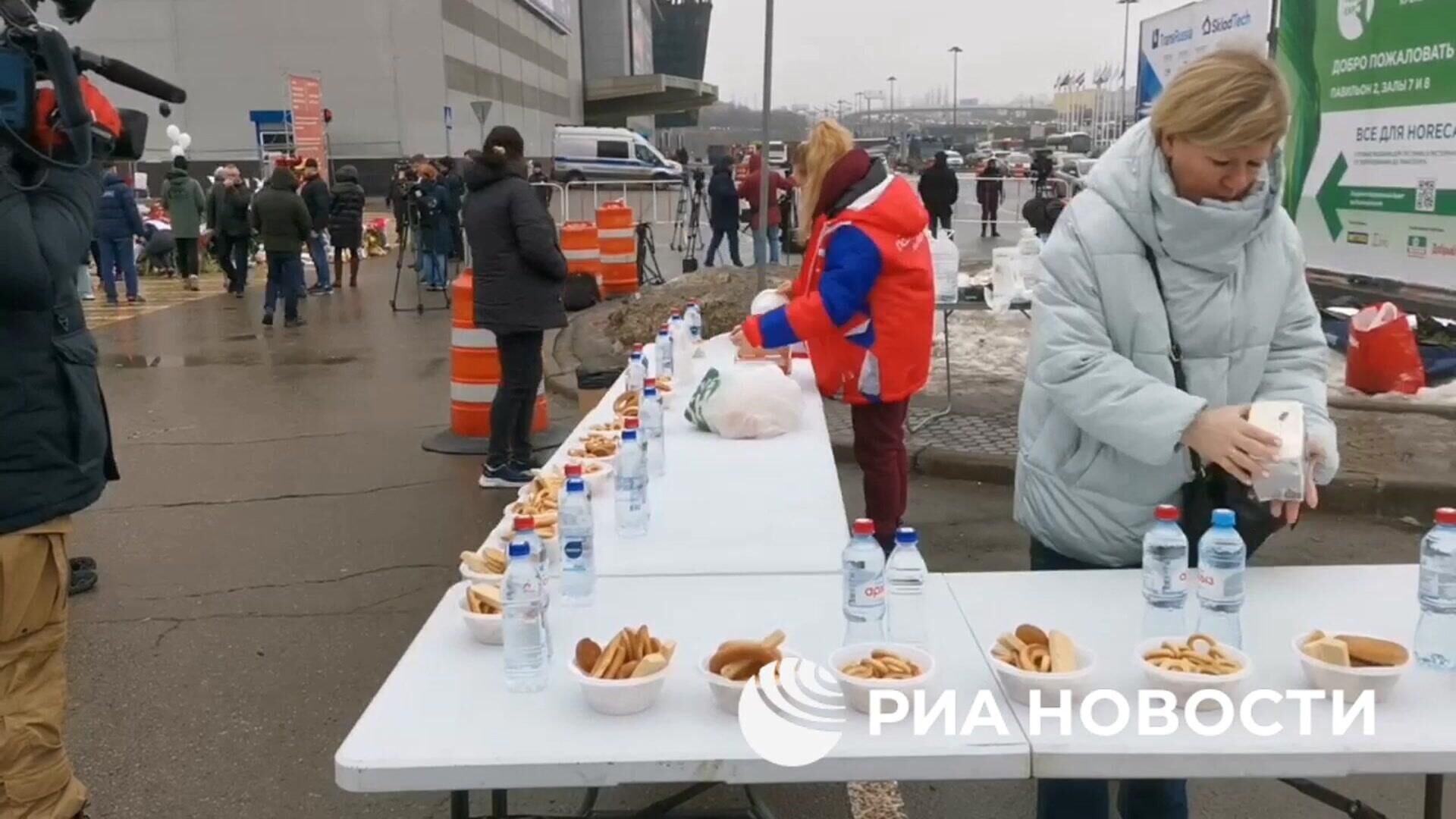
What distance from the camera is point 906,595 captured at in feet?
8.54

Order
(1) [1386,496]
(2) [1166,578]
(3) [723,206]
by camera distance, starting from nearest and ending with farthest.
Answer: (2) [1166,578]
(1) [1386,496]
(3) [723,206]

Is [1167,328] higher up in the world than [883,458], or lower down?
higher up

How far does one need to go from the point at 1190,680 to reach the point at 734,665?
839mm

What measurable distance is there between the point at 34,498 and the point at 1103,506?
255cm

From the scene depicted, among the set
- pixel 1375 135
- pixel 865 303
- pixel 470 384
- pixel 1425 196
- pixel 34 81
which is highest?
pixel 1375 135

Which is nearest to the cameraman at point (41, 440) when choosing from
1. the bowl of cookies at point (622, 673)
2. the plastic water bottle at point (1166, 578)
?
the bowl of cookies at point (622, 673)

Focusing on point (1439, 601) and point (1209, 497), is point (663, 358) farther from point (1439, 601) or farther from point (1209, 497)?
point (1439, 601)

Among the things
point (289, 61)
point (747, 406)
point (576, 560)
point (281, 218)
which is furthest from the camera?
point (289, 61)

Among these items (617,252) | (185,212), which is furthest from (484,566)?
(185,212)

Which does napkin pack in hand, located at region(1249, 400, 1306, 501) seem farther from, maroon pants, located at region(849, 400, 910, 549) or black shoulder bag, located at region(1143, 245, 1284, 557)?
maroon pants, located at region(849, 400, 910, 549)

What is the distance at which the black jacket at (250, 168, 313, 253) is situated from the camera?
→ 14.6 meters

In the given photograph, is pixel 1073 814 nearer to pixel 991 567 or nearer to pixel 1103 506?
pixel 1103 506

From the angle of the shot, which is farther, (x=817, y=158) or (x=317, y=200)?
(x=317, y=200)

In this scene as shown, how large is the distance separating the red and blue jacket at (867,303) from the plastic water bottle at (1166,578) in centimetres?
231
